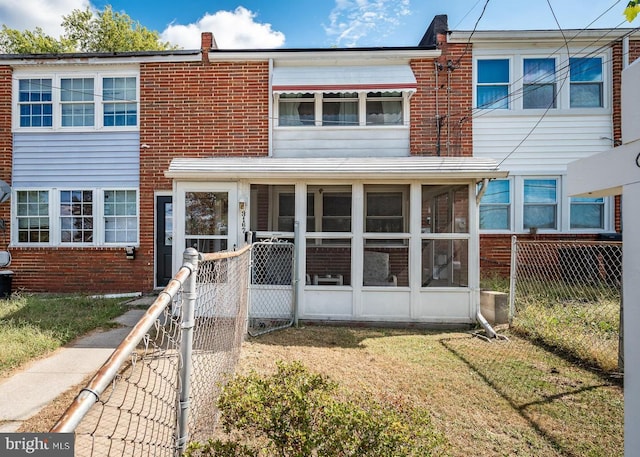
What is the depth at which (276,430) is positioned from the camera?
193cm

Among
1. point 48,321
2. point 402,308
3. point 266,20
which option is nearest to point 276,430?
point 402,308

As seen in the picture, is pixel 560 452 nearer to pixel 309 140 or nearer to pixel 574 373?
pixel 574 373

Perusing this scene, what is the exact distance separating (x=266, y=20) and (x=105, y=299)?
1024cm

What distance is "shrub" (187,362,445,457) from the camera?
71.7 inches

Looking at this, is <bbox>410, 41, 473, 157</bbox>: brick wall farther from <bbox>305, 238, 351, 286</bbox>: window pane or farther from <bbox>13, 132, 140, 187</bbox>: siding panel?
<bbox>13, 132, 140, 187</bbox>: siding panel

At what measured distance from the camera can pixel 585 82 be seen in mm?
9359

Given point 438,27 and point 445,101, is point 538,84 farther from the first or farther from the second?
point 438,27

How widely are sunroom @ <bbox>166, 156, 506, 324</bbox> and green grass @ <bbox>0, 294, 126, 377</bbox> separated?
207 centimetres

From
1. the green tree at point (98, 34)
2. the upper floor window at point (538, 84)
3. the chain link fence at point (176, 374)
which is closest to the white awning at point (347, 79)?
the upper floor window at point (538, 84)

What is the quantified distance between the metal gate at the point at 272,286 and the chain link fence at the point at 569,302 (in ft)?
13.5

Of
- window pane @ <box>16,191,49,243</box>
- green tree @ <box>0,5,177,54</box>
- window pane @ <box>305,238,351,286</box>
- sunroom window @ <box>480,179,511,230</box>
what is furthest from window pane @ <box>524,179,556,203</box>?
green tree @ <box>0,5,177,54</box>

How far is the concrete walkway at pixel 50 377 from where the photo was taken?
3.41 m

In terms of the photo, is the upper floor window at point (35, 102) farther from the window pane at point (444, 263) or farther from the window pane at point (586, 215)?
the window pane at point (586, 215)

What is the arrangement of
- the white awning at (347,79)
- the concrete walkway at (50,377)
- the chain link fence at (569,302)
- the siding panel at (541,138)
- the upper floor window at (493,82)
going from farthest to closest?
the upper floor window at (493,82) → the siding panel at (541,138) → the white awning at (347,79) → the chain link fence at (569,302) → the concrete walkway at (50,377)
